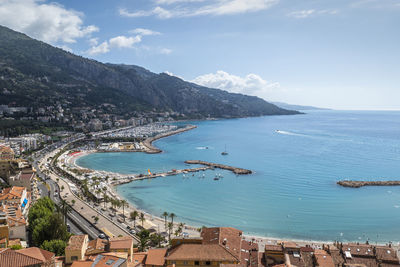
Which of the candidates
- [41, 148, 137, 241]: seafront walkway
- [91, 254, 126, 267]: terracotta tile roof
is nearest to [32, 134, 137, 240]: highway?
[41, 148, 137, 241]: seafront walkway

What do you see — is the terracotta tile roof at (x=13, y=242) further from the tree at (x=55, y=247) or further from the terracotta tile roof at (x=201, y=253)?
the terracotta tile roof at (x=201, y=253)

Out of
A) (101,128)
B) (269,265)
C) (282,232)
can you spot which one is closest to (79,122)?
(101,128)

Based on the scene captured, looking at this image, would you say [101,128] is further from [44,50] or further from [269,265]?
[269,265]

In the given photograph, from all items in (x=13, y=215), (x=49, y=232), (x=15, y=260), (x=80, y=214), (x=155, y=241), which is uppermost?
(x=15, y=260)

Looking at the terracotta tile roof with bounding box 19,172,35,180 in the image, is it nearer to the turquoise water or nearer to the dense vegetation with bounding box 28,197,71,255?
the turquoise water

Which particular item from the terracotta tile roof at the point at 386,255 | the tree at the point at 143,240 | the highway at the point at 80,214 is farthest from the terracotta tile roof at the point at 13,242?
the terracotta tile roof at the point at 386,255

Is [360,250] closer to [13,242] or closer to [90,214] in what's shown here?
[13,242]

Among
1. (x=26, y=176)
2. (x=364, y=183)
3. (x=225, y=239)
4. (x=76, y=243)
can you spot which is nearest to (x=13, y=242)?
(x=76, y=243)
